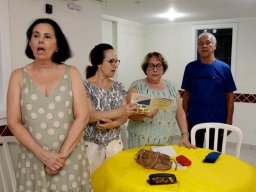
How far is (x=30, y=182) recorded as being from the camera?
4.27ft

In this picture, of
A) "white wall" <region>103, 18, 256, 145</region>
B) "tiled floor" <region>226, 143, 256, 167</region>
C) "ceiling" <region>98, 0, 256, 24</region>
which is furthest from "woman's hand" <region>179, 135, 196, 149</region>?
"white wall" <region>103, 18, 256, 145</region>

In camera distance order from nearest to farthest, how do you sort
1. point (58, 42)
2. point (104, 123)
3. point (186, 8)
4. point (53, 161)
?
point (53, 161), point (58, 42), point (104, 123), point (186, 8)

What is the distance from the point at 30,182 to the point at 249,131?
4.20 meters

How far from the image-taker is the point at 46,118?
4.16 feet

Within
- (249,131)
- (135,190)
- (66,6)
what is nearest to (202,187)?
(135,190)

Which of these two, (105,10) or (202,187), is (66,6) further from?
(202,187)

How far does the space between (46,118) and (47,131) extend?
64 mm

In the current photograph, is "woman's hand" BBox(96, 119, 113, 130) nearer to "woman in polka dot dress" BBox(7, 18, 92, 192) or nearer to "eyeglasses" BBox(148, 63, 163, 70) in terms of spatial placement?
"woman in polka dot dress" BBox(7, 18, 92, 192)

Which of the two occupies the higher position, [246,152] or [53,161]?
[53,161]

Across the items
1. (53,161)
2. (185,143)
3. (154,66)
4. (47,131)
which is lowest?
(185,143)

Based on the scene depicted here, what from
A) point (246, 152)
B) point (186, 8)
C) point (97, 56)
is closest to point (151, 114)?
point (97, 56)

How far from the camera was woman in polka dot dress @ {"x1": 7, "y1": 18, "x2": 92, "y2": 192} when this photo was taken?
1.27m

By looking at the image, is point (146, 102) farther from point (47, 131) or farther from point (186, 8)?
point (186, 8)

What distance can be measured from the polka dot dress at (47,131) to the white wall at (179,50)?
3.40 m
